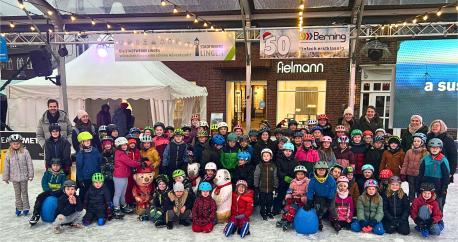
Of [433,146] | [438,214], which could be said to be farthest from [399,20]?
[438,214]

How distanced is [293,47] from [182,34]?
2.85 m

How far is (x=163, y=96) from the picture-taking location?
9.84 meters

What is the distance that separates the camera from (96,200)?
5.39m

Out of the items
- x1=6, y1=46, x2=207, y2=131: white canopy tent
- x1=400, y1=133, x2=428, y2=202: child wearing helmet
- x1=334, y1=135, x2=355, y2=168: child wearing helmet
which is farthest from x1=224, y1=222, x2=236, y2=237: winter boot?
x1=6, y1=46, x2=207, y2=131: white canopy tent

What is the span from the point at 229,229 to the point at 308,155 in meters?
1.72

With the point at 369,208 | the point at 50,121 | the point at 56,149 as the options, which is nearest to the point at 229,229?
the point at 369,208

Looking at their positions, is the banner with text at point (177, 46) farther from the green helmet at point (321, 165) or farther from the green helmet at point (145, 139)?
the green helmet at point (321, 165)

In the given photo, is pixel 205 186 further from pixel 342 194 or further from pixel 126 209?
pixel 342 194

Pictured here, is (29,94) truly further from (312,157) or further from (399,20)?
(399,20)

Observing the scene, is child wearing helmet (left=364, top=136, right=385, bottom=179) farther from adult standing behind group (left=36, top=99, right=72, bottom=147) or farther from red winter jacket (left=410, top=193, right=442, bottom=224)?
adult standing behind group (left=36, top=99, right=72, bottom=147)

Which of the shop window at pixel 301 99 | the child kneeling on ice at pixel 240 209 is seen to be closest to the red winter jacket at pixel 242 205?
the child kneeling on ice at pixel 240 209

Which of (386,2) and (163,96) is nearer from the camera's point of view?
(386,2)

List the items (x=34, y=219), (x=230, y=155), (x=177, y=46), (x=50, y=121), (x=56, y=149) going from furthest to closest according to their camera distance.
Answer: (x=177, y=46), (x=50, y=121), (x=230, y=155), (x=56, y=149), (x=34, y=219)

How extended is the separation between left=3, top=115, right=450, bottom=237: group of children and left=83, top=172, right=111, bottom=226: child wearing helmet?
1 cm
